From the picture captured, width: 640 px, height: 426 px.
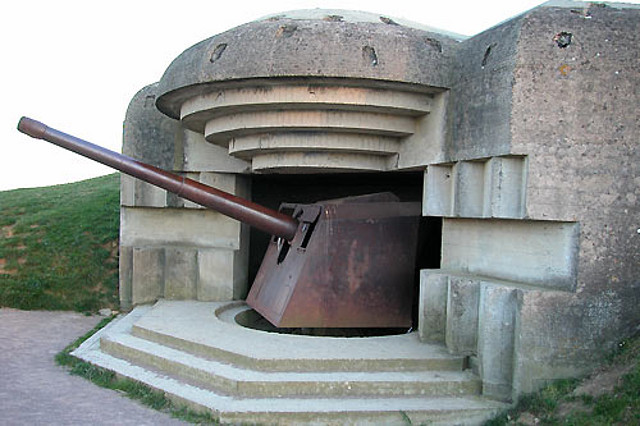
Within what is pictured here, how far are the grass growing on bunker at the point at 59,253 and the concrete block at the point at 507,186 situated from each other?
6.48 meters

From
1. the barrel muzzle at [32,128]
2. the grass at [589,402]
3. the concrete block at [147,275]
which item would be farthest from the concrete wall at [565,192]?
the concrete block at [147,275]

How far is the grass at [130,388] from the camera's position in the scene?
501 centimetres

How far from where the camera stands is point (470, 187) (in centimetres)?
604

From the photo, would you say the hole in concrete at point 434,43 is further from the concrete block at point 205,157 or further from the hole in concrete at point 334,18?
the concrete block at point 205,157

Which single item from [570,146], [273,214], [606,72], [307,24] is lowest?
[273,214]

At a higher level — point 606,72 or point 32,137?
point 606,72

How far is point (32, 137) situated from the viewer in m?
7.04

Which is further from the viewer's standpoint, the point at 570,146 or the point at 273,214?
the point at 273,214

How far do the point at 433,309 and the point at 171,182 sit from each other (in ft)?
10.7

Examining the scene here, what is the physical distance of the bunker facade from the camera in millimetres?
5145

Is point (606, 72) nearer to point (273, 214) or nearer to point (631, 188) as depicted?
point (631, 188)

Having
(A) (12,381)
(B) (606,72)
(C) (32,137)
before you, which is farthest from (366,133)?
(A) (12,381)

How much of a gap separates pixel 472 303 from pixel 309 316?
70.1 inches

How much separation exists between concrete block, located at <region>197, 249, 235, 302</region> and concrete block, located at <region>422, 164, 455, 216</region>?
11.2 ft
